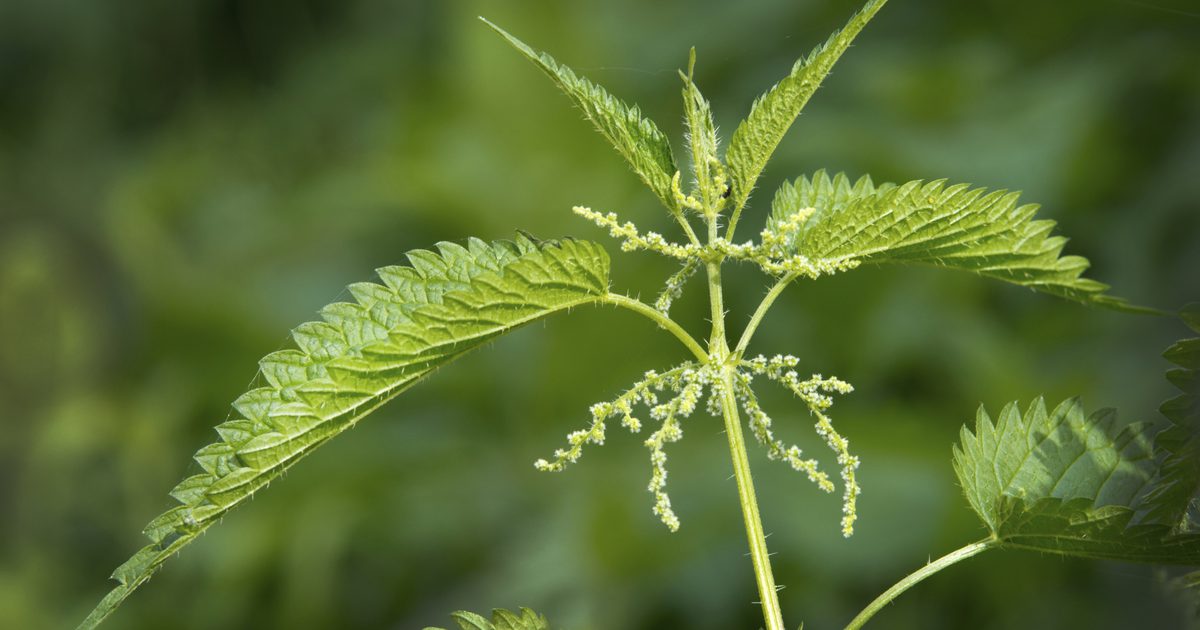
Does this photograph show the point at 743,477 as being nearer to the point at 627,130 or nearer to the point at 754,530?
the point at 754,530

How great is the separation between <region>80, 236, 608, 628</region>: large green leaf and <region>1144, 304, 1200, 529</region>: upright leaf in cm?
24

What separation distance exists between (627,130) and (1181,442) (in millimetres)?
273

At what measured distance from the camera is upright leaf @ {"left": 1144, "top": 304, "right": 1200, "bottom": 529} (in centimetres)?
47

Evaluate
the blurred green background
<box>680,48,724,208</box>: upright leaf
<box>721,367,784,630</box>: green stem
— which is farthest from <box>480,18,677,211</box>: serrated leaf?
the blurred green background

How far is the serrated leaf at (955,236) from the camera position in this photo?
502 mm

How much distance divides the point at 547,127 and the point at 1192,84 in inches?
49.2

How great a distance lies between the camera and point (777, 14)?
2.60 meters

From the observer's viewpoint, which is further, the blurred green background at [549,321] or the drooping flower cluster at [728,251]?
the blurred green background at [549,321]

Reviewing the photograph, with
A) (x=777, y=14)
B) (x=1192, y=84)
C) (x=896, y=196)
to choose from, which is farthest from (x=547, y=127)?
(x=896, y=196)

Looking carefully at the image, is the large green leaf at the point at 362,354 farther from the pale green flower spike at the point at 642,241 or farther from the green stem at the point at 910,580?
the green stem at the point at 910,580

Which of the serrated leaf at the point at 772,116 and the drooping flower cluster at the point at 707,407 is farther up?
the serrated leaf at the point at 772,116

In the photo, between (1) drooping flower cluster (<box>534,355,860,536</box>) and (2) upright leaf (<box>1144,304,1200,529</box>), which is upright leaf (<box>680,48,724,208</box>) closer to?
(1) drooping flower cluster (<box>534,355,860,536</box>)

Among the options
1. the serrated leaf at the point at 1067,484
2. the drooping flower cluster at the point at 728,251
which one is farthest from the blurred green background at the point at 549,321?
the drooping flower cluster at the point at 728,251

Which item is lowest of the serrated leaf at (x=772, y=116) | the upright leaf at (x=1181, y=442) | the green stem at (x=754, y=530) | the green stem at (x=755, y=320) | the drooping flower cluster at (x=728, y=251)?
the upright leaf at (x=1181, y=442)
